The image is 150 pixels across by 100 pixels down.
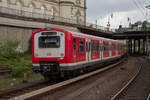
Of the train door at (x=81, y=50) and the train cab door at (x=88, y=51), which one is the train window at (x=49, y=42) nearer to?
the train door at (x=81, y=50)

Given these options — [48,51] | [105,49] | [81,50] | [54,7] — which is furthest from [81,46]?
[54,7]

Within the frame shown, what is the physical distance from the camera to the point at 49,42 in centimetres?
1184

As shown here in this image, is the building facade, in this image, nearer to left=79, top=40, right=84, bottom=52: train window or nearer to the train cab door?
the train cab door

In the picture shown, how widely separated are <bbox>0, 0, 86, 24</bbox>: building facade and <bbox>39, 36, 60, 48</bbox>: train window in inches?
967

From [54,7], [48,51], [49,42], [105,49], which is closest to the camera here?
[48,51]

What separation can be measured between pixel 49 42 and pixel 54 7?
3863 centimetres

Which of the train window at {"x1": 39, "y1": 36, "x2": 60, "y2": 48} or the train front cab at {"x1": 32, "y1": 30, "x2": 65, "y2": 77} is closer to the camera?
the train front cab at {"x1": 32, "y1": 30, "x2": 65, "y2": 77}

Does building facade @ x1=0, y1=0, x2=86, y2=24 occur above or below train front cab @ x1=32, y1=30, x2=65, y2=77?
above

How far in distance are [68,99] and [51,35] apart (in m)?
4.49

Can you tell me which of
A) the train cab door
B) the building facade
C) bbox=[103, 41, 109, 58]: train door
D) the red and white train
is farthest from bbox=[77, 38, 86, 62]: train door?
the building facade

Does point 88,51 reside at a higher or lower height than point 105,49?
lower

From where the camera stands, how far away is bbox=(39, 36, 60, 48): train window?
1161 centimetres

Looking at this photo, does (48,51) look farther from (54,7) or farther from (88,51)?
(54,7)

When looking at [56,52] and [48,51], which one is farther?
[48,51]
